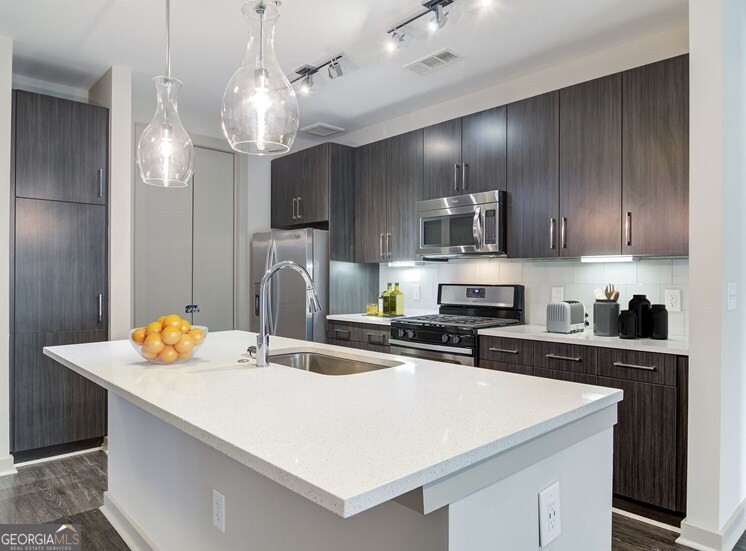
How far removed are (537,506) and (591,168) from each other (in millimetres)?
2245

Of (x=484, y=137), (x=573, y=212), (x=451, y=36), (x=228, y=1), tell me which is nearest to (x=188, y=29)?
(x=228, y=1)

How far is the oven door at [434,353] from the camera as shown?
3232 millimetres

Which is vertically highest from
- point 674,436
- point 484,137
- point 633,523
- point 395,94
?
point 395,94

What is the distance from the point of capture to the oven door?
3.23 metres

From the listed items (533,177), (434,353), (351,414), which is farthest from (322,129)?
(351,414)

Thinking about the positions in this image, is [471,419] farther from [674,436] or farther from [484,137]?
[484,137]

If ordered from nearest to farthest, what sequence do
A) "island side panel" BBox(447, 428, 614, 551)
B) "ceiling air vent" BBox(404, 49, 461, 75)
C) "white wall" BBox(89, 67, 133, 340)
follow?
1. "island side panel" BBox(447, 428, 614, 551)
2. "ceiling air vent" BBox(404, 49, 461, 75)
3. "white wall" BBox(89, 67, 133, 340)

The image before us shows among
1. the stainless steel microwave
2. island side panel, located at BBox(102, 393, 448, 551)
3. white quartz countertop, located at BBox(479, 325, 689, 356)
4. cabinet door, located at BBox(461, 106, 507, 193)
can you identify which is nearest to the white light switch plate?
white quartz countertop, located at BBox(479, 325, 689, 356)

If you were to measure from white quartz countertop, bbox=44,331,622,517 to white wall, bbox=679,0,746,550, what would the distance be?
1.09m

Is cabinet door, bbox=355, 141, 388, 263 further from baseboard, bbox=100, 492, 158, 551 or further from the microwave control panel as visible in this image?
baseboard, bbox=100, 492, 158, 551

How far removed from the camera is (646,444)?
2.52 m

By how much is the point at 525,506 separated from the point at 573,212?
2.20 metres

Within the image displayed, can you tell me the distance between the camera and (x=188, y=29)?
9.59 feet

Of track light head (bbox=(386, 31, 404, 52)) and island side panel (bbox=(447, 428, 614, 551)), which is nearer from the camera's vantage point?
island side panel (bbox=(447, 428, 614, 551))
